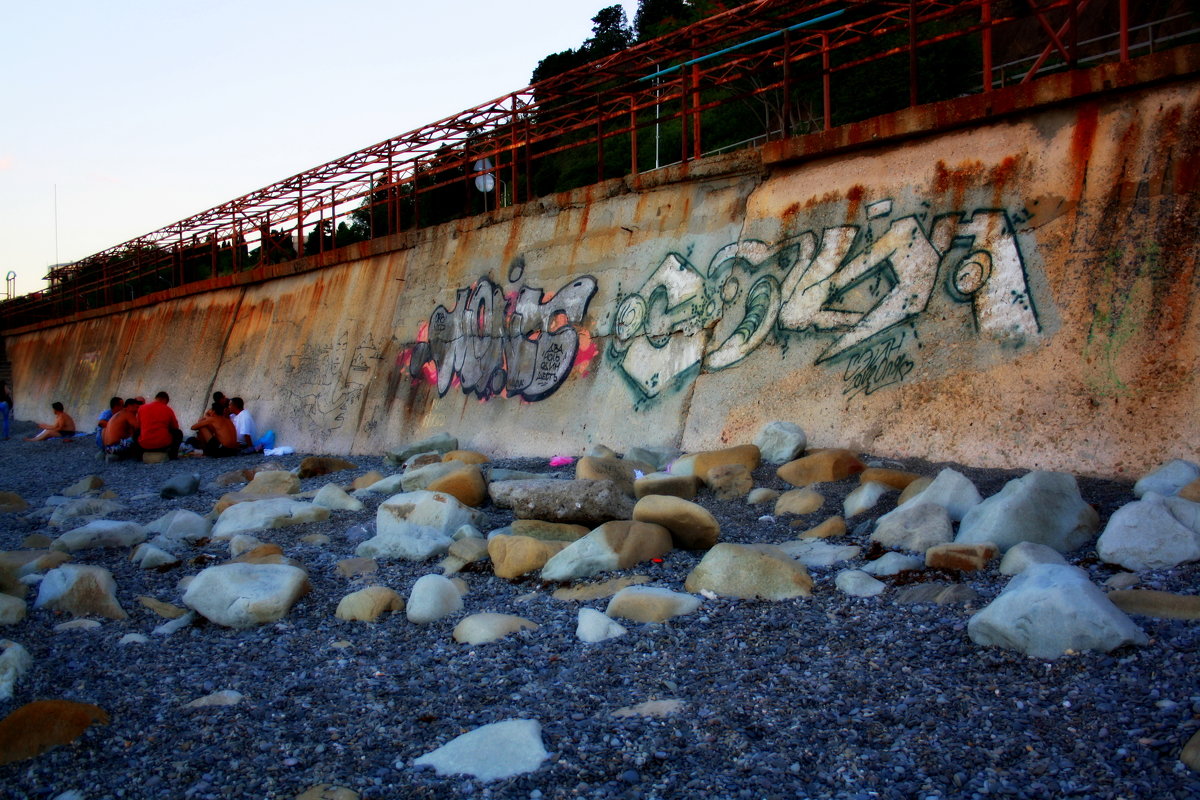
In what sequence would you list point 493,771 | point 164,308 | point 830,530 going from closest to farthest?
point 493,771 < point 830,530 < point 164,308

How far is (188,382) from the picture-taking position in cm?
1623

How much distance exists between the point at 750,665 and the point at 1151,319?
3.62 meters

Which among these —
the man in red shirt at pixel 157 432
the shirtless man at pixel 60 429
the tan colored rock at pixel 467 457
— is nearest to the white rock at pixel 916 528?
the tan colored rock at pixel 467 457

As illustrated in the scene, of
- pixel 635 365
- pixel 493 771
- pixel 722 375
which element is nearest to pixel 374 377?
pixel 635 365

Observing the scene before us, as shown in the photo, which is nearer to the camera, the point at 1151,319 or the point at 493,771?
the point at 493,771

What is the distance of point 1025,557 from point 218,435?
1071 centimetres

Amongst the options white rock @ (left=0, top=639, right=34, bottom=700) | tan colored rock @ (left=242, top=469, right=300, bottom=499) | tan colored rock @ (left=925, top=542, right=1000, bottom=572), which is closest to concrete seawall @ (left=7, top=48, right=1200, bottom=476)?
tan colored rock @ (left=925, top=542, right=1000, bottom=572)

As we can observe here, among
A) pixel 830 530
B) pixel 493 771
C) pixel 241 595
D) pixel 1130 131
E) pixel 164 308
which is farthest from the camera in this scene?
pixel 164 308

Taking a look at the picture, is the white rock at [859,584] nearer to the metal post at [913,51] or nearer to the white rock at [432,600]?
the white rock at [432,600]

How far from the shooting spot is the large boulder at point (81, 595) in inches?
156


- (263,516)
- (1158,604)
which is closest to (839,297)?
(1158,604)

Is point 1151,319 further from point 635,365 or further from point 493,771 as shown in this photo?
point 493,771

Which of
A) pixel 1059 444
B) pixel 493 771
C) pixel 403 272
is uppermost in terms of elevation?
pixel 403 272

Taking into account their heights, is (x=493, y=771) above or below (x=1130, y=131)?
below
